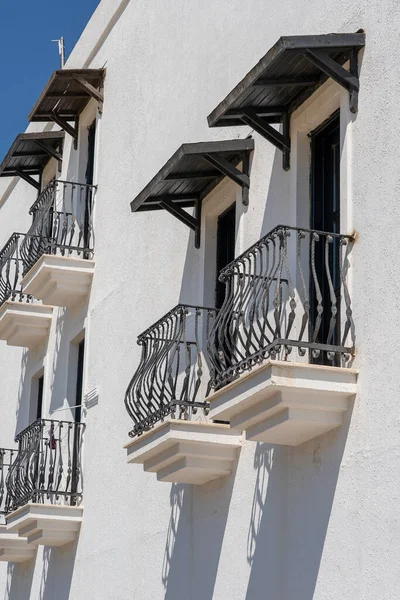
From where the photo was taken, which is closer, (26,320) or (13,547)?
(13,547)

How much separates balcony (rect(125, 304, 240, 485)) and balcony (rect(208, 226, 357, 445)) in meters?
0.69

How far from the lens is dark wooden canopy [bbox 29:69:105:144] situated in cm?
1630

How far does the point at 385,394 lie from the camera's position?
27.9 ft

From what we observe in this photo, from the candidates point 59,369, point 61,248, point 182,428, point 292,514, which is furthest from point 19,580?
point 292,514

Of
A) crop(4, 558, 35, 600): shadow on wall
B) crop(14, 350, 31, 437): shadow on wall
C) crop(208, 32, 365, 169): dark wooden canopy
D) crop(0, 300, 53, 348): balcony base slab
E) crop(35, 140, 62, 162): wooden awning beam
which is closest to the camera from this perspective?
crop(208, 32, 365, 169): dark wooden canopy

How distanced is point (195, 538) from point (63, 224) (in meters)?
6.10

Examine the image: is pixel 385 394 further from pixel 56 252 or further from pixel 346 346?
pixel 56 252

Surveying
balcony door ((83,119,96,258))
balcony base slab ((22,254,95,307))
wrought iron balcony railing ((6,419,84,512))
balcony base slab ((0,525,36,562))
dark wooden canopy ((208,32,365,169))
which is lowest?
balcony base slab ((0,525,36,562))

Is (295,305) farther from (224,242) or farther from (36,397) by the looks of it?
(36,397)

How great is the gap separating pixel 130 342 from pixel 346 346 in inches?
208

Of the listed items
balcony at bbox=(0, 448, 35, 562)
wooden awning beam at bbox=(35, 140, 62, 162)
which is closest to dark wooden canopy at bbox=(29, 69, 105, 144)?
wooden awning beam at bbox=(35, 140, 62, 162)

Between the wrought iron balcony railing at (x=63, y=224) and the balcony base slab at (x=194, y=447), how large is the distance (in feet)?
16.3

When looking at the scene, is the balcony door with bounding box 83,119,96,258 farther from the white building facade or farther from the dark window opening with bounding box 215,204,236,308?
the dark window opening with bounding box 215,204,236,308

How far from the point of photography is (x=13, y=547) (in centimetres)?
1691
